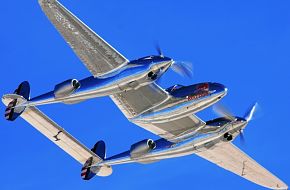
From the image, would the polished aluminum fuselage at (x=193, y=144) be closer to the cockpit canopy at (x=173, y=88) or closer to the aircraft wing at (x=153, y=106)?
the aircraft wing at (x=153, y=106)

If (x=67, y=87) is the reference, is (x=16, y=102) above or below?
above

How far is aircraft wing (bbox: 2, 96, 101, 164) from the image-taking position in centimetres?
9162

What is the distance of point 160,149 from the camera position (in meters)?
91.9

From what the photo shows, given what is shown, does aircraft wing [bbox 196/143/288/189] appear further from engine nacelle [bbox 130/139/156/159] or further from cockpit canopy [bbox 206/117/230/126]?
engine nacelle [bbox 130/139/156/159]

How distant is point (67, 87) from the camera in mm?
86625

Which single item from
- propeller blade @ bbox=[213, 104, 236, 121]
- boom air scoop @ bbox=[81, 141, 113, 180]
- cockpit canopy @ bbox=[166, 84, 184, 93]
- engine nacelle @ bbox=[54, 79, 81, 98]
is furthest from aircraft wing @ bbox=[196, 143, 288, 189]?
engine nacelle @ bbox=[54, 79, 81, 98]

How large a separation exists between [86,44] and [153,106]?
889 cm

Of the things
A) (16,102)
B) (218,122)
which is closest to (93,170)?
(16,102)

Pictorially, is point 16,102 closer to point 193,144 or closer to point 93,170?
point 93,170

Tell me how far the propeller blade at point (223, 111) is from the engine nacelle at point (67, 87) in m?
12.7

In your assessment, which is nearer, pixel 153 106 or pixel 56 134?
pixel 153 106

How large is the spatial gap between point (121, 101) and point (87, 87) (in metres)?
6.38

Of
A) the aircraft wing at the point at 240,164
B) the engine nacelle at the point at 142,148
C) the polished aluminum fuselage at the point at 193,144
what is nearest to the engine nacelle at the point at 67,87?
the engine nacelle at the point at 142,148

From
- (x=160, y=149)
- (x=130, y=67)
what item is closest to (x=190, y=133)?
(x=160, y=149)
